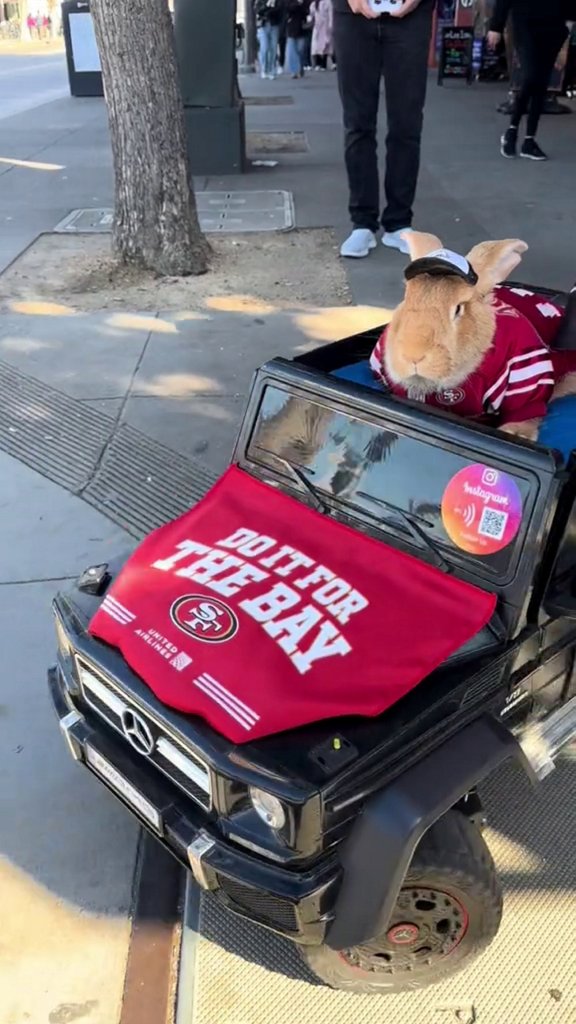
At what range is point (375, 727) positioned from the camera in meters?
1.91

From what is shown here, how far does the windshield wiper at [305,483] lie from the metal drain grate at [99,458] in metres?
1.53

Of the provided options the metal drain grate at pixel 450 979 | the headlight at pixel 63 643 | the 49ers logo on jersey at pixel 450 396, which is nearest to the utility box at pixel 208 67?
the 49ers logo on jersey at pixel 450 396

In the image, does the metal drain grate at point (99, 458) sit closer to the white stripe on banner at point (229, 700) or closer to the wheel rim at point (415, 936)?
the white stripe on banner at point (229, 700)

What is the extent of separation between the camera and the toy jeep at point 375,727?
1.83 meters

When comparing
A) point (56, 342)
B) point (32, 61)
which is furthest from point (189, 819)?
point (32, 61)

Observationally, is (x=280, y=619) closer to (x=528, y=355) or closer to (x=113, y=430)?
(x=528, y=355)

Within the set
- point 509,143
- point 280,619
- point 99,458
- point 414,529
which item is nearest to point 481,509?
point 414,529

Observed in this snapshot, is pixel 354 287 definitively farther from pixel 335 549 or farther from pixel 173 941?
pixel 173 941

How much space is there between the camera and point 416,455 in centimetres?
234

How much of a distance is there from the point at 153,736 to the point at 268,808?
0.36 m

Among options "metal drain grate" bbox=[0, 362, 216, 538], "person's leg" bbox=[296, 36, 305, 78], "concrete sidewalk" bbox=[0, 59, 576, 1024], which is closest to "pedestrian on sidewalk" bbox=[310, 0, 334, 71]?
"person's leg" bbox=[296, 36, 305, 78]

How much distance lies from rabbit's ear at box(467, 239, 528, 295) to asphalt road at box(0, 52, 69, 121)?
15.1 meters

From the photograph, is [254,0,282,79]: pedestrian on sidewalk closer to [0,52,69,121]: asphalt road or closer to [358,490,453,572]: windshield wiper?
[0,52,69,121]: asphalt road

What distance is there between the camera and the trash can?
1655 cm
